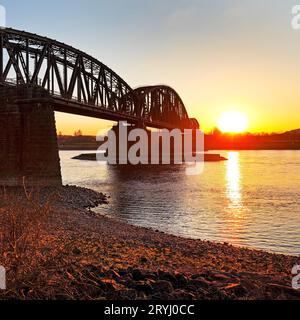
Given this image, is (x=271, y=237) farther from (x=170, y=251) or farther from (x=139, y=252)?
(x=139, y=252)

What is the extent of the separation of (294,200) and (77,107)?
30996mm

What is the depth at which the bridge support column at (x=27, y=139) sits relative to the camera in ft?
94.2

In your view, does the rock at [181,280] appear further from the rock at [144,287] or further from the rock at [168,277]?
the rock at [144,287]

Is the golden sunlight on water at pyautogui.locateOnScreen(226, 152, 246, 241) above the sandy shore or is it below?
below

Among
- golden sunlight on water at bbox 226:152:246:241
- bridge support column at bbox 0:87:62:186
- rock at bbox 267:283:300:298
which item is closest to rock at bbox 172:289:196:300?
rock at bbox 267:283:300:298

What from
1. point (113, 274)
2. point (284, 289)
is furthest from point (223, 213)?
point (113, 274)

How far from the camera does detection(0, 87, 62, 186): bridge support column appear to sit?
94.2 ft

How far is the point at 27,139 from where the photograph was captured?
29.1m

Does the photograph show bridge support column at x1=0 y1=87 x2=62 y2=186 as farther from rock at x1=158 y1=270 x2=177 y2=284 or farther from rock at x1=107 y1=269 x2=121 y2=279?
rock at x1=158 y1=270 x2=177 y2=284

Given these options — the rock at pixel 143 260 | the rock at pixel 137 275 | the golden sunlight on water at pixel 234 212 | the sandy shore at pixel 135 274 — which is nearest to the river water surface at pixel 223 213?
the golden sunlight on water at pixel 234 212

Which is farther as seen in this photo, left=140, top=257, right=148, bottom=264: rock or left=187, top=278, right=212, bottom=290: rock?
left=140, top=257, right=148, bottom=264: rock

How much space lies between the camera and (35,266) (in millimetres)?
7133

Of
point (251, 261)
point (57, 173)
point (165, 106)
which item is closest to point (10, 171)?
point (57, 173)
